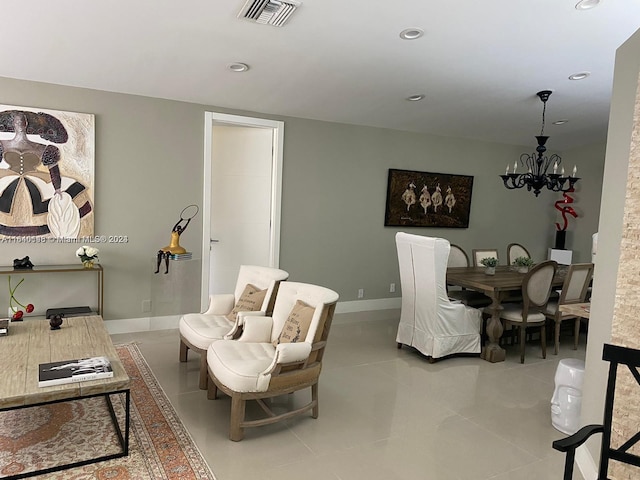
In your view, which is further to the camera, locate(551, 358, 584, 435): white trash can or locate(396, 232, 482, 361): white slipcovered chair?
locate(396, 232, 482, 361): white slipcovered chair

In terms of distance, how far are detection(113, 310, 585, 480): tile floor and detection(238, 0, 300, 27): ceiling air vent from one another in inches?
109

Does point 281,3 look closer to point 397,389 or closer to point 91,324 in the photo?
point 91,324

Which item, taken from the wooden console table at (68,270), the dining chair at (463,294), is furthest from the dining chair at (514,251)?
the wooden console table at (68,270)

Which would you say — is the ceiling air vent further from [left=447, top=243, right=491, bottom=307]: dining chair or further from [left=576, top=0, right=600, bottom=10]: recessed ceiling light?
[left=447, top=243, right=491, bottom=307]: dining chair

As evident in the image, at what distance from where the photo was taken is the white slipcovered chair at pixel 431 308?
4.17m

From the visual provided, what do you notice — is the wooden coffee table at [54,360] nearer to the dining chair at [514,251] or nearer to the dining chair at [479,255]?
the dining chair at [479,255]

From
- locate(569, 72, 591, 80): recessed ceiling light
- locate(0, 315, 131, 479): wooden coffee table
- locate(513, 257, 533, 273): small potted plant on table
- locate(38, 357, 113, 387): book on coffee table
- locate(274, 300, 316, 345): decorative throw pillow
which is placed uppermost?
locate(569, 72, 591, 80): recessed ceiling light

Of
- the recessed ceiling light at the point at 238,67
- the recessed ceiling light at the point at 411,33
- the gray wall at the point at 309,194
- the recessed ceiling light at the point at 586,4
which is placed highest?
the recessed ceiling light at the point at 586,4

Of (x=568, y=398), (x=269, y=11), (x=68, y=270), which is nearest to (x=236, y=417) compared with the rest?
(x=568, y=398)

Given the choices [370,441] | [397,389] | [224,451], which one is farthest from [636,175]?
[224,451]

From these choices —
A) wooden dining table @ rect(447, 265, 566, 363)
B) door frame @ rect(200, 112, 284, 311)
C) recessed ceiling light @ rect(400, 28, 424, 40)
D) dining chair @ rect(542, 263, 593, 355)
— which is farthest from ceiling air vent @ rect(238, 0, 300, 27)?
dining chair @ rect(542, 263, 593, 355)

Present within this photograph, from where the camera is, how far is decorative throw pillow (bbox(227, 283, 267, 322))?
3686mm

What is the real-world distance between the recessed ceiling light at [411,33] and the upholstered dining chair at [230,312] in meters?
2.13

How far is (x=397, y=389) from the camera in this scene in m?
3.69
